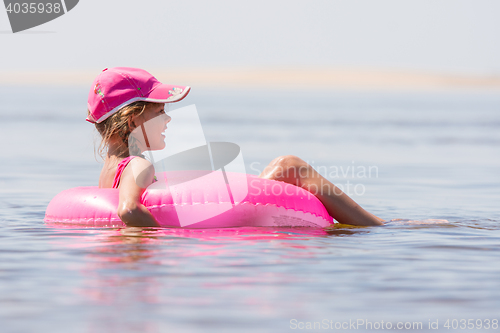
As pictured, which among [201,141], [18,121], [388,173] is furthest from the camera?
[18,121]

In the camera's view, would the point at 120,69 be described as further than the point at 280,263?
Yes

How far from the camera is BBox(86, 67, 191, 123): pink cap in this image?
4.56m

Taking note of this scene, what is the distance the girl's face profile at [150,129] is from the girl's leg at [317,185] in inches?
33.1

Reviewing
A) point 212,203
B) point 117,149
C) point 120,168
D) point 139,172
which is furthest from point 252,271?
point 117,149

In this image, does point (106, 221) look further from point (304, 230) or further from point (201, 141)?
point (201, 141)

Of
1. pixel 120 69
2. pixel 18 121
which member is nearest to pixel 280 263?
pixel 120 69

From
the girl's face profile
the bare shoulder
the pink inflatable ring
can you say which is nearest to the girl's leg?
the pink inflatable ring

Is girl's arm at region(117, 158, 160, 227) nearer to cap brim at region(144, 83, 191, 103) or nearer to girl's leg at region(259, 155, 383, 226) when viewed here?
cap brim at region(144, 83, 191, 103)

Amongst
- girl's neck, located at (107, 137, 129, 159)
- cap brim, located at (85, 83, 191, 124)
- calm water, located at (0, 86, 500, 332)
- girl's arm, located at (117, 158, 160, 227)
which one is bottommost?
calm water, located at (0, 86, 500, 332)

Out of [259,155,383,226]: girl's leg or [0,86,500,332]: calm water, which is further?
[259,155,383,226]: girl's leg

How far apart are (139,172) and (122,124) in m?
0.42

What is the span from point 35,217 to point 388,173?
505cm

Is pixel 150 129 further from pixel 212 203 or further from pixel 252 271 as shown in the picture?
pixel 252 271

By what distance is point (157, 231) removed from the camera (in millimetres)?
4469
